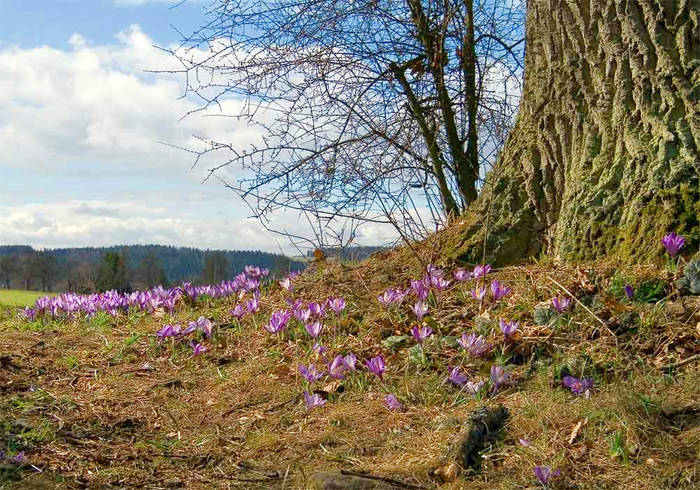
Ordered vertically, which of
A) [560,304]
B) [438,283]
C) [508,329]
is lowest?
[508,329]

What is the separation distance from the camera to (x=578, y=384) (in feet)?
10.3

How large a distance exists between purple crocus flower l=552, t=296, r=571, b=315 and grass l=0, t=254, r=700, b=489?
66 millimetres

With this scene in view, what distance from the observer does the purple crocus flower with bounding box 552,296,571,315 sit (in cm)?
373

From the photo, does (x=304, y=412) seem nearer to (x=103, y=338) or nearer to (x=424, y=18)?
(x=103, y=338)

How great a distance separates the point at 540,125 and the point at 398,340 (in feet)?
6.66

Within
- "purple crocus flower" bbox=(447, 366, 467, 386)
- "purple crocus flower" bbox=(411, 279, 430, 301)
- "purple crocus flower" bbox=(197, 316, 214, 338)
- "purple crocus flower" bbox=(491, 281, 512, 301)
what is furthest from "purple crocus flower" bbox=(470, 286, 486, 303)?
"purple crocus flower" bbox=(197, 316, 214, 338)

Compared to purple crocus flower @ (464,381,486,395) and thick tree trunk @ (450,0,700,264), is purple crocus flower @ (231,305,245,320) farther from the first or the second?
purple crocus flower @ (464,381,486,395)

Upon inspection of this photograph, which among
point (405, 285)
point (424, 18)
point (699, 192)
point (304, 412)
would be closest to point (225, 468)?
point (304, 412)

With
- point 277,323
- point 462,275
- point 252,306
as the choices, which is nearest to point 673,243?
point 462,275

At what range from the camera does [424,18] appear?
648 centimetres

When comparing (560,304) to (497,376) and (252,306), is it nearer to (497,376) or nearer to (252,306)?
(497,376)

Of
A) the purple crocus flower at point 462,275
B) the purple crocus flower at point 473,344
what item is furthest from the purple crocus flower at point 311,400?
the purple crocus flower at point 462,275

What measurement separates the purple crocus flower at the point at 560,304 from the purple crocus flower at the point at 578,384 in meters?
0.62

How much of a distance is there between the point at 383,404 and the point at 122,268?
79.6ft
